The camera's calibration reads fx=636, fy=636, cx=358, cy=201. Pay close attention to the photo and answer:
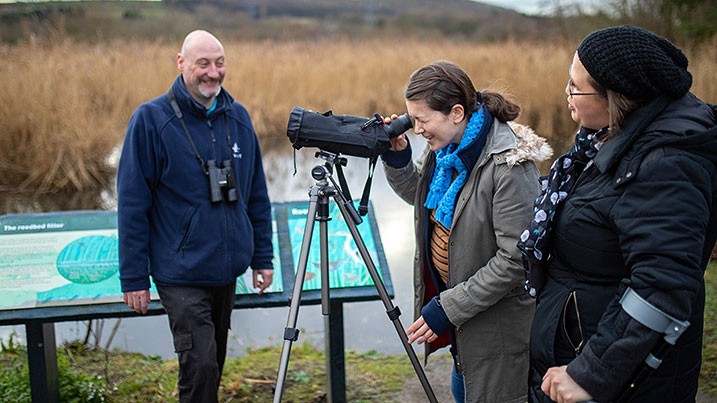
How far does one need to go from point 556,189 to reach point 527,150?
0.46 m

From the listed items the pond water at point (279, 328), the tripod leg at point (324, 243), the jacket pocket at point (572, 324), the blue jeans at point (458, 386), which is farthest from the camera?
the pond water at point (279, 328)

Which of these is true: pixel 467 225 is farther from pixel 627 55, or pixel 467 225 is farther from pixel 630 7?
pixel 630 7

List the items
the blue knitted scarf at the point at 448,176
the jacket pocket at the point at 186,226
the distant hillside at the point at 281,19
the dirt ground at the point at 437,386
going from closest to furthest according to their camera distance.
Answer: the blue knitted scarf at the point at 448,176 < the jacket pocket at the point at 186,226 < the dirt ground at the point at 437,386 < the distant hillside at the point at 281,19

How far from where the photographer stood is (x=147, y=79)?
923cm

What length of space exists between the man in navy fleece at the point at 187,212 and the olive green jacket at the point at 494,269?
3.23ft

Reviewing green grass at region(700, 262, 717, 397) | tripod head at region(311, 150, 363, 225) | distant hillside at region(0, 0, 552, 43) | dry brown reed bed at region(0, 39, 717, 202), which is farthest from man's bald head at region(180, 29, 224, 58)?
distant hillside at region(0, 0, 552, 43)

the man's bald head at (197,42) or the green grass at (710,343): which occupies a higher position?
the man's bald head at (197,42)

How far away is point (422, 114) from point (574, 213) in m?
0.74

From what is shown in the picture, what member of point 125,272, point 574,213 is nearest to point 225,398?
point 125,272

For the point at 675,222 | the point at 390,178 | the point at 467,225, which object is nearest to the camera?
the point at 675,222

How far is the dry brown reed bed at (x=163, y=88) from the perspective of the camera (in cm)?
678

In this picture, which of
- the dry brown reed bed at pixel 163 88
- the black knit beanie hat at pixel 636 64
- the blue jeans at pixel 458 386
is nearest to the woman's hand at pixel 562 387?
the black knit beanie hat at pixel 636 64

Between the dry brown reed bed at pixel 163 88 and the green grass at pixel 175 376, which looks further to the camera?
the dry brown reed bed at pixel 163 88

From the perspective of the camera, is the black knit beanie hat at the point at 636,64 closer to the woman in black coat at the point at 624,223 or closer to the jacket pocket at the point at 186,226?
the woman in black coat at the point at 624,223
